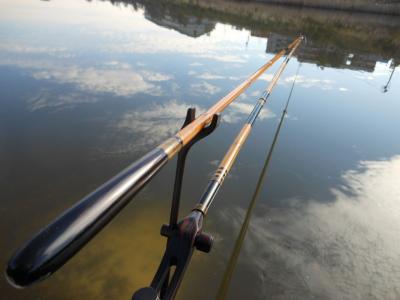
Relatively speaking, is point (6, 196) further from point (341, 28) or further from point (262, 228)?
point (341, 28)

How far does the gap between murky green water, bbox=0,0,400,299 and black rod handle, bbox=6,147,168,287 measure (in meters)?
1.87

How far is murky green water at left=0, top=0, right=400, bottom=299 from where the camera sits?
2.29 meters

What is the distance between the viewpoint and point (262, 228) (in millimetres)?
2738

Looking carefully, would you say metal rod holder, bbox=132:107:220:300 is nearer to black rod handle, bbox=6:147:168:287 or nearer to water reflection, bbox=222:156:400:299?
black rod handle, bbox=6:147:168:287

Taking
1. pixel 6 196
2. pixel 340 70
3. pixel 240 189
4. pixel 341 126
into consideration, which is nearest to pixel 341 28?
pixel 340 70

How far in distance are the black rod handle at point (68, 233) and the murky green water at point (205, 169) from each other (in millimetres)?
1868

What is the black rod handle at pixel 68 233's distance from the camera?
16.6 inches

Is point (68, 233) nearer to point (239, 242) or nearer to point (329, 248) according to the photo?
point (239, 242)

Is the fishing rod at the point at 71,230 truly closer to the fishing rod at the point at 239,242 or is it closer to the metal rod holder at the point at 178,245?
the metal rod holder at the point at 178,245

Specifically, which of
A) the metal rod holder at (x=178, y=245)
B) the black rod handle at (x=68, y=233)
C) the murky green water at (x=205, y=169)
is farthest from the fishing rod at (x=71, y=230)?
the murky green water at (x=205, y=169)

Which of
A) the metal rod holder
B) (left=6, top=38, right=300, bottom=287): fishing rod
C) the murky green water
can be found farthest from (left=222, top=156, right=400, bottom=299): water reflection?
(left=6, top=38, right=300, bottom=287): fishing rod

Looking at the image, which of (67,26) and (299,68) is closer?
(299,68)

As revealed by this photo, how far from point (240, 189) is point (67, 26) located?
10.5 meters

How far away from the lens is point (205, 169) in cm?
345
